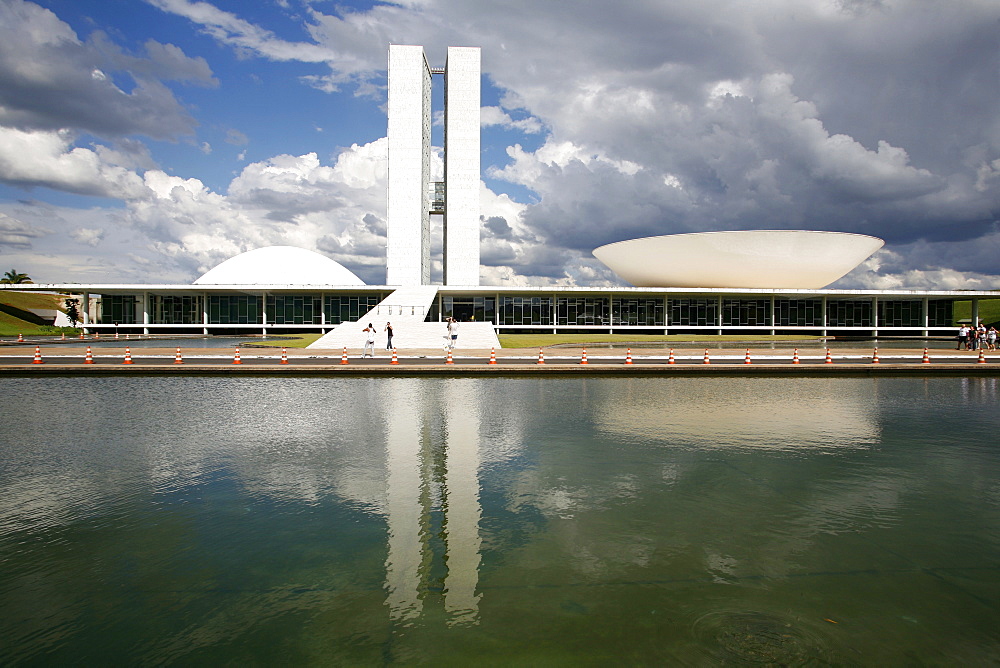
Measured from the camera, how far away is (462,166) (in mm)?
53094

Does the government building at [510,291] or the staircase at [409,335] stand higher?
the government building at [510,291]

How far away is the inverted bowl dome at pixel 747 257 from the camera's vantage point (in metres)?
47.6

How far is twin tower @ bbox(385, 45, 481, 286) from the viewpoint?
2074 inches

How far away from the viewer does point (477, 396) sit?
14336 mm

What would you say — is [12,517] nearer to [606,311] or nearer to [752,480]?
[752,480]

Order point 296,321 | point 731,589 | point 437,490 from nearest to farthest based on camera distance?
point 731,589 < point 437,490 < point 296,321

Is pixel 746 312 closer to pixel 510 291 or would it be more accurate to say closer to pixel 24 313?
pixel 510 291

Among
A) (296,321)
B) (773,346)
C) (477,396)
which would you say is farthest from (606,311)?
(477,396)

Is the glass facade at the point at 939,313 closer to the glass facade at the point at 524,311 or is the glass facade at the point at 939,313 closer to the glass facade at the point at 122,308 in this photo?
the glass facade at the point at 524,311

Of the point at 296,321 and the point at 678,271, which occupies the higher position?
the point at 678,271

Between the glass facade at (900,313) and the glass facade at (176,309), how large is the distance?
59.8 m

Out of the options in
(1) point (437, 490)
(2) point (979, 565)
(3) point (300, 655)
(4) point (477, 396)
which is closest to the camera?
(3) point (300, 655)

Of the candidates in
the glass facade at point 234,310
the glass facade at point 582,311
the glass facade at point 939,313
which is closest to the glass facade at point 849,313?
the glass facade at point 939,313

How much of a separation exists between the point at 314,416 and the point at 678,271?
4397 centimetres
